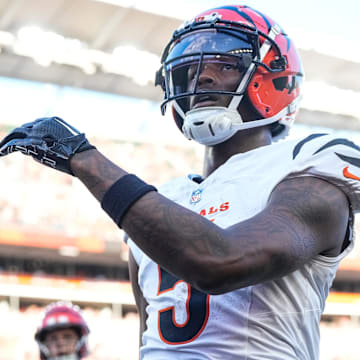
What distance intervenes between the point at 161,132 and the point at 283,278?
1526 centimetres

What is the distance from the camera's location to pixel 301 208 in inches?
52.9

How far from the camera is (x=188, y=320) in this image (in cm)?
149

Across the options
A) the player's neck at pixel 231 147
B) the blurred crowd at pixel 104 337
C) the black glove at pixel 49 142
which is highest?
the blurred crowd at pixel 104 337

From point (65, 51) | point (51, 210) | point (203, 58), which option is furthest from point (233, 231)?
point (65, 51)

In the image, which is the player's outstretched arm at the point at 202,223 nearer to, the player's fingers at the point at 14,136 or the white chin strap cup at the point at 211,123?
the player's fingers at the point at 14,136

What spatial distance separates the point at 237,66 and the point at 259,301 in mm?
703

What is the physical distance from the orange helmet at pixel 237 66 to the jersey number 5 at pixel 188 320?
1.56 ft

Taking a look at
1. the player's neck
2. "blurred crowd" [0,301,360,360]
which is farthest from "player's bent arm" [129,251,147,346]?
"blurred crowd" [0,301,360,360]

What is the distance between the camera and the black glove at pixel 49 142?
1.33 meters

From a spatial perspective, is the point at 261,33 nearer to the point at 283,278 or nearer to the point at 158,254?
the point at 283,278

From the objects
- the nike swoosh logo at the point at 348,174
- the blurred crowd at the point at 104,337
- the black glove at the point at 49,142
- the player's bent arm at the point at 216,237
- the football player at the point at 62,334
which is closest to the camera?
the player's bent arm at the point at 216,237

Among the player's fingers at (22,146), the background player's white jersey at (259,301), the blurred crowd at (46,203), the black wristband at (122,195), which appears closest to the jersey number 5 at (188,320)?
the background player's white jersey at (259,301)

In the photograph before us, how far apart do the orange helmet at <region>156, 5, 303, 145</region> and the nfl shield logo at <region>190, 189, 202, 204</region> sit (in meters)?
0.17

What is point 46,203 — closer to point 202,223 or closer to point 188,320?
point 188,320
